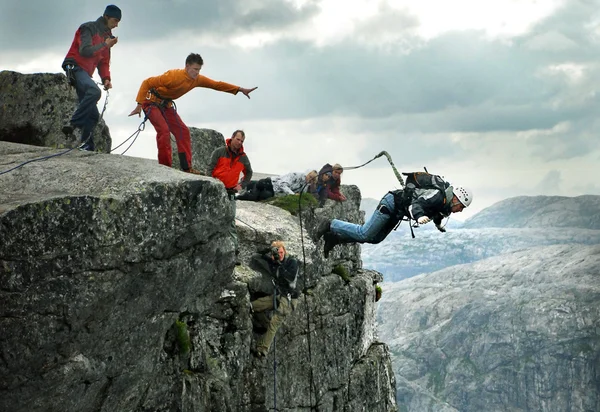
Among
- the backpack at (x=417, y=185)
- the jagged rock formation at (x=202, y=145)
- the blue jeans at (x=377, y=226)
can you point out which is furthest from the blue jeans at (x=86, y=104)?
the jagged rock formation at (x=202, y=145)

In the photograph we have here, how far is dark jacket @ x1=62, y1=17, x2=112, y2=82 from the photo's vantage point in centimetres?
2269

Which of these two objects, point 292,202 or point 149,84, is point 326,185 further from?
point 149,84

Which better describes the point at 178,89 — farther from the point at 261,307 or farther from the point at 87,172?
the point at 261,307

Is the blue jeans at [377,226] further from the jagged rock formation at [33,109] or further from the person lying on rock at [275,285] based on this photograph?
the jagged rock formation at [33,109]

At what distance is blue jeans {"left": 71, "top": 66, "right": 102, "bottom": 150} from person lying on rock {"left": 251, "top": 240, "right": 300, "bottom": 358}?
6668mm

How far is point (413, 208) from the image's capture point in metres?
22.7

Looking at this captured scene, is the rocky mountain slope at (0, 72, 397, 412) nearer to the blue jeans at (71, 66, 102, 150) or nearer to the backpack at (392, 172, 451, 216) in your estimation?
the blue jeans at (71, 66, 102, 150)

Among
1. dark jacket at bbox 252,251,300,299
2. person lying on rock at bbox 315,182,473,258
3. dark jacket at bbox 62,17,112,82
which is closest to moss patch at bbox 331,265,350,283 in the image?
person lying on rock at bbox 315,182,473,258

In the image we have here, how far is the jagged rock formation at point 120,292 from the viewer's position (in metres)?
16.0

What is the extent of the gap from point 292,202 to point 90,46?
1287cm

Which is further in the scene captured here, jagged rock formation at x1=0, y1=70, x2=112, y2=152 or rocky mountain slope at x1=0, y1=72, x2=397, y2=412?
jagged rock formation at x1=0, y1=70, x2=112, y2=152

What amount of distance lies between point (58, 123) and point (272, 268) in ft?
29.4

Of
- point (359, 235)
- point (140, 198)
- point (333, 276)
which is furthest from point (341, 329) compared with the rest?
point (140, 198)

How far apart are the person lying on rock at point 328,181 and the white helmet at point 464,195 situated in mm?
11432
